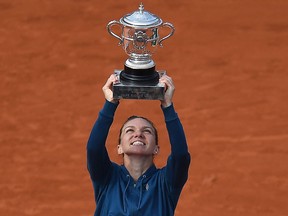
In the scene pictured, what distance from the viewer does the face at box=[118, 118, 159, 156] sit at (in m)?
6.17

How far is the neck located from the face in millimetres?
59

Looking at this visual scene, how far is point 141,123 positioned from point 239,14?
6.84 m

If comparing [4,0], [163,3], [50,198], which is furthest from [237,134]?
[4,0]

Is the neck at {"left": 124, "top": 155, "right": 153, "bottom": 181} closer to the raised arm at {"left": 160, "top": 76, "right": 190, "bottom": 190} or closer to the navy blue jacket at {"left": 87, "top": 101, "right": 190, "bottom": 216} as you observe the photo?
the navy blue jacket at {"left": 87, "top": 101, "right": 190, "bottom": 216}

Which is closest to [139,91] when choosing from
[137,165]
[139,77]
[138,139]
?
[139,77]

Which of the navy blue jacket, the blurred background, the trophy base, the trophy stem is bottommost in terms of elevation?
the blurred background

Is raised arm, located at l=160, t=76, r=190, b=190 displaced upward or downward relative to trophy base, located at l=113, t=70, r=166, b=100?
downward

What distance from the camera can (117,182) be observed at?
6215mm

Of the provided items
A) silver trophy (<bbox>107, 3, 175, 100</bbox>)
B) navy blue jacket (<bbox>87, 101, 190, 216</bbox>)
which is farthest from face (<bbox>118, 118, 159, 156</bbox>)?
silver trophy (<bbox>107, 3, 175, 100</bbox>)

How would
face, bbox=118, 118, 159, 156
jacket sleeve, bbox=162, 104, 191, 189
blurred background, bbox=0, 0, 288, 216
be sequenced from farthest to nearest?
1. blurred background, bbox=0, 0, 288, 216
2. face, bbox=118, 118, 159, 156
3. jacket sleeve, bbox=162, 104, 191, 189

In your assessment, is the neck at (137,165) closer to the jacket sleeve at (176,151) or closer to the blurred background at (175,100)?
the jacket sleeve at (176,151)

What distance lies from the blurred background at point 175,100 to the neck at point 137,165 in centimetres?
370

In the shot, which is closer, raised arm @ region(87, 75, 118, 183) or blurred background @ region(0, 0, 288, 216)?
raised arm @ region(87, 75, 118, 183)

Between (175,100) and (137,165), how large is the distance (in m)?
5.02
